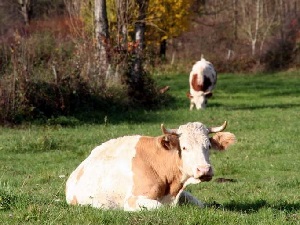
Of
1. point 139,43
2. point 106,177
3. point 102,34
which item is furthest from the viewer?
point 139,43

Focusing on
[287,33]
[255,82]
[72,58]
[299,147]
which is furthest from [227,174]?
[287,33]

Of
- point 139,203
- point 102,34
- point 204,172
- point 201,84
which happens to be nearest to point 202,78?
point 201,84

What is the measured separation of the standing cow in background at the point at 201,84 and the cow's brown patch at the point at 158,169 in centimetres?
1890

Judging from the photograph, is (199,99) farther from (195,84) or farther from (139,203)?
(139,203)

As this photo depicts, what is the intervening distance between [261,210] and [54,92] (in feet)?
48.1

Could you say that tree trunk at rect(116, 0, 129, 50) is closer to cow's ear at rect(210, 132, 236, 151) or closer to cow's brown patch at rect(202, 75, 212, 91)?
cow's brown patch at rect(202, 75, 212, 91)

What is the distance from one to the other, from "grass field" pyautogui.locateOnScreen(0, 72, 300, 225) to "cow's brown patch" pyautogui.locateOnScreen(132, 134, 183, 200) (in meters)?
0.66

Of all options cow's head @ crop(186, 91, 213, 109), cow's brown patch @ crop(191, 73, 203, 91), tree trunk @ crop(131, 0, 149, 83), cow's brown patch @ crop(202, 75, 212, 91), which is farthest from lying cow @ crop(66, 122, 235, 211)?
cow's brown patch @ crop(202, 75, 212, 91)

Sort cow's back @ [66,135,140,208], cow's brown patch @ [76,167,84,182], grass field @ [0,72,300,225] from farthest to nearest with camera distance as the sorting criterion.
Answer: cow's brown patch @ [76,167,84,182] → cow's back @ [66,135,140,208] → grass field @ [0,72,300,225]

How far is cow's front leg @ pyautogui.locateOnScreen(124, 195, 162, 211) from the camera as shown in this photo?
7989 mm

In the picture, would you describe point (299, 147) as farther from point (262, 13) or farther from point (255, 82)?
point (262, 13)

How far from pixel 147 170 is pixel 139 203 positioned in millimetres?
503

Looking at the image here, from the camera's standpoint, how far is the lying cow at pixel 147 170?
8.20 metres

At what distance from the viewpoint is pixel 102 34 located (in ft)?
81.7
